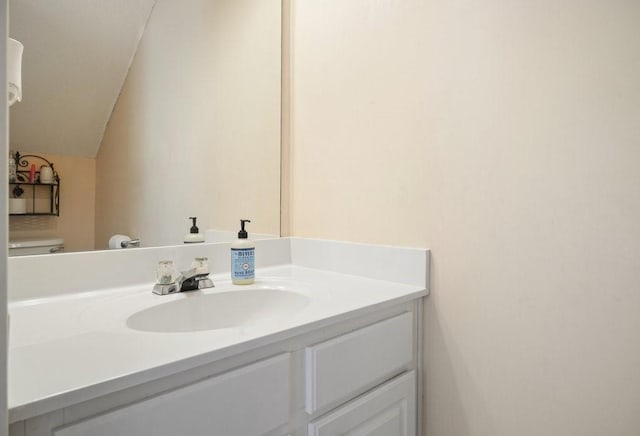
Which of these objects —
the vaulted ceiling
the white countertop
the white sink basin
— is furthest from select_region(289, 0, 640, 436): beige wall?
the vaulted ceiling

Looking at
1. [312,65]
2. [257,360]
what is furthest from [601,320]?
[312,65]

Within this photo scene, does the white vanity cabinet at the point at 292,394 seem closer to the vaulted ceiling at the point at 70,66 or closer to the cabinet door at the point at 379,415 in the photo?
the cabinet door at the point at 379,415

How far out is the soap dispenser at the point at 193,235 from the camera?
47.6 inches

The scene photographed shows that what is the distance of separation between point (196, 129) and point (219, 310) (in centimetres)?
59

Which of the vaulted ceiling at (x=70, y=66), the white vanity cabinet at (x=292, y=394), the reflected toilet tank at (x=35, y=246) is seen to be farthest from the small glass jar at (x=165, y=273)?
the white vanity cabinet at (x=292, y=394)

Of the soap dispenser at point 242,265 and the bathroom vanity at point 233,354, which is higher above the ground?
the soap dispenser at point 242,265

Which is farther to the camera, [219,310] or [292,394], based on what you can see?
[219,310]

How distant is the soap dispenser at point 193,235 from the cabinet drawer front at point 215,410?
0.61 m

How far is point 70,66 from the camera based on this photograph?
98 cm

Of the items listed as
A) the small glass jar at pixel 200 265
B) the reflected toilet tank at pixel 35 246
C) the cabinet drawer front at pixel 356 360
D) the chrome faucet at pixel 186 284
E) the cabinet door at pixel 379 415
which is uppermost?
the reflected toilet tank at pixel 35 246

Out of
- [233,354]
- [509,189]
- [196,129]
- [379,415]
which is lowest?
[379,415]

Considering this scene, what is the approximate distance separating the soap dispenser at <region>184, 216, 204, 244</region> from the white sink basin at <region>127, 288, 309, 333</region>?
9.4 inches

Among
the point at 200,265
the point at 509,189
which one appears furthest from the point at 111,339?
the point at 509,189

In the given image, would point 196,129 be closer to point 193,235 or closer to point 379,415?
point 193,235
